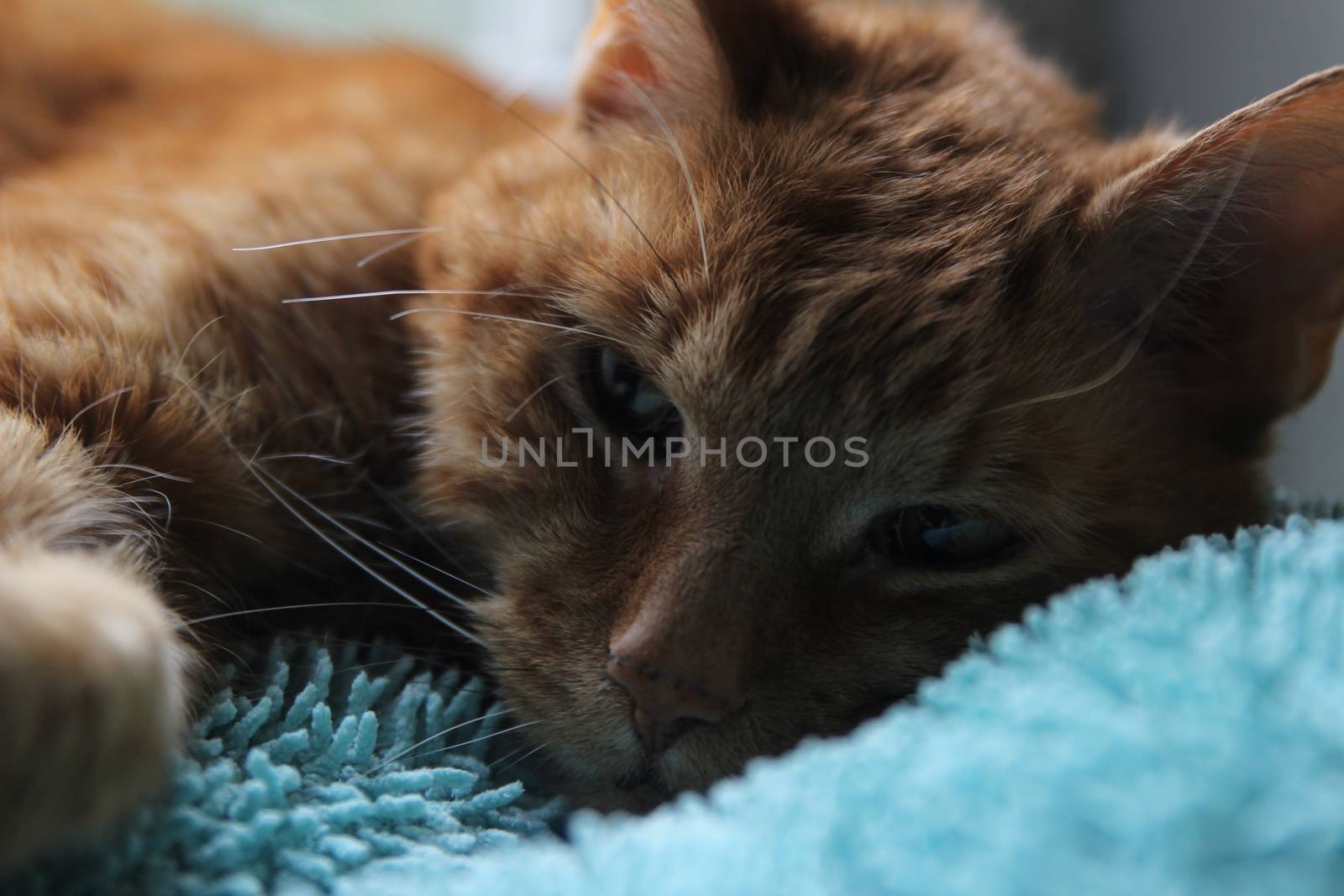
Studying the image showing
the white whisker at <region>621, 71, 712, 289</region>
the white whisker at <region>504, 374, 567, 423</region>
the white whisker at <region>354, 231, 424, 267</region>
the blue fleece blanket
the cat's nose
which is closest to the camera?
the blue fleece blanket

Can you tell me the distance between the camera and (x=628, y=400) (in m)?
1.13

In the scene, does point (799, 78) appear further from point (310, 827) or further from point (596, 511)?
point (310, 827)

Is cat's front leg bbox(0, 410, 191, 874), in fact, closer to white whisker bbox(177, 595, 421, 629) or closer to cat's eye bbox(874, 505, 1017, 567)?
white whisker bbox(177, 595, 421, 629)

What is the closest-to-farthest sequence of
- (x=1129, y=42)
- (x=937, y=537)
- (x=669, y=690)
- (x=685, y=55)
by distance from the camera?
(x=669, y=690) → (x=937, y=537) → (x=685, y=55) → (x=1129, y=42)

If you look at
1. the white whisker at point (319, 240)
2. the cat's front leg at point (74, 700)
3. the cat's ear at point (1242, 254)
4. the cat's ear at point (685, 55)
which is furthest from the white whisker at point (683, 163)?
the cat's front leg at point (74, 700)

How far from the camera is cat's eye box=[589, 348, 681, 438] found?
1.10m

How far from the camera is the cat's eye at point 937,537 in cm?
107

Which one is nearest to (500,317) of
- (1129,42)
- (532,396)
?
(532,396)

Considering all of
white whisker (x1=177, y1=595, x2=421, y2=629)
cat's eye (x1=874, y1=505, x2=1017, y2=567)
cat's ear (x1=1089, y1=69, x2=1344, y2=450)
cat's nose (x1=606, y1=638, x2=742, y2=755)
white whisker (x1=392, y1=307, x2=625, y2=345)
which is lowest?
white whisker (x1=177, y1=595, x2=421, y2=629)

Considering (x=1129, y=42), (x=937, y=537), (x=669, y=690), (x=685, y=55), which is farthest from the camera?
(x=1129, y=42)

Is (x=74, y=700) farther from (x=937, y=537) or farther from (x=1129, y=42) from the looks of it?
(x=1129, y=42)

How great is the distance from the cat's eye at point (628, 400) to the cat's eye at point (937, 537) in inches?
9.2

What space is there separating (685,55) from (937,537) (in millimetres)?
588

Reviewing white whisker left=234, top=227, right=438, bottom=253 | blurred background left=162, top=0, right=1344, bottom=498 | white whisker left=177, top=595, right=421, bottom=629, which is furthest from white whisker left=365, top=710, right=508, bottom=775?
blurred background left=162, top=0, right=1344, bottom=498
